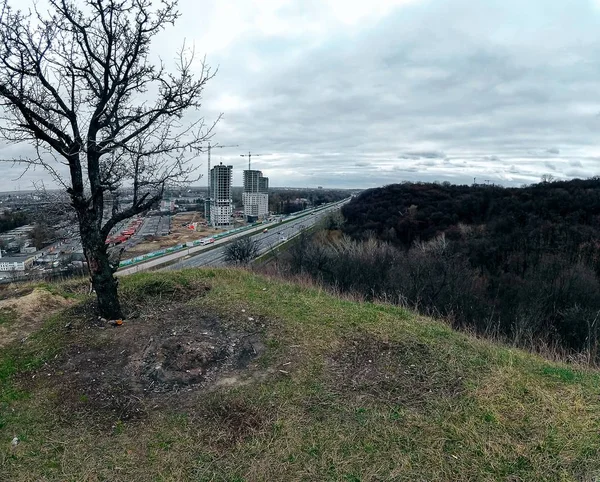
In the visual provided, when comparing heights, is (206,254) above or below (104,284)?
below

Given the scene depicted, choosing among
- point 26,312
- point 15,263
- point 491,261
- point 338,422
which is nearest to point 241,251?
point 15,263

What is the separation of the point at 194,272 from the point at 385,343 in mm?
4349

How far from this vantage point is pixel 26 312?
5273 millimetres

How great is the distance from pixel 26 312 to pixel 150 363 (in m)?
2.71

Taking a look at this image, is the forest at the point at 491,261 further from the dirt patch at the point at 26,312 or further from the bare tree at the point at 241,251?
the dirt patch at the point at 26,312

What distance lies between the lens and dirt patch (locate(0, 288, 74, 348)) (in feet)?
15.4

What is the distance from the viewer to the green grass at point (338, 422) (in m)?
2.65

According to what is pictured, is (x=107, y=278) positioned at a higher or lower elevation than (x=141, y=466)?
higher

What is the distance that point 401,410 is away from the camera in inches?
130

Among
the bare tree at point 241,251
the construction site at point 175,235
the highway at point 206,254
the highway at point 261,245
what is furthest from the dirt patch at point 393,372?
the bare tree at point 241,251

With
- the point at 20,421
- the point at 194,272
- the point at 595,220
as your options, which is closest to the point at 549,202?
the point at 595,220

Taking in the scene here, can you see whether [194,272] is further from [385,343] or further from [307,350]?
[385,343]

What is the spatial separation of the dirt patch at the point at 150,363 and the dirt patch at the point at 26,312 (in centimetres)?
108

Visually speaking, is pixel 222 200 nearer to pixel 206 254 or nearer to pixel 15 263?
pixel 206 254
